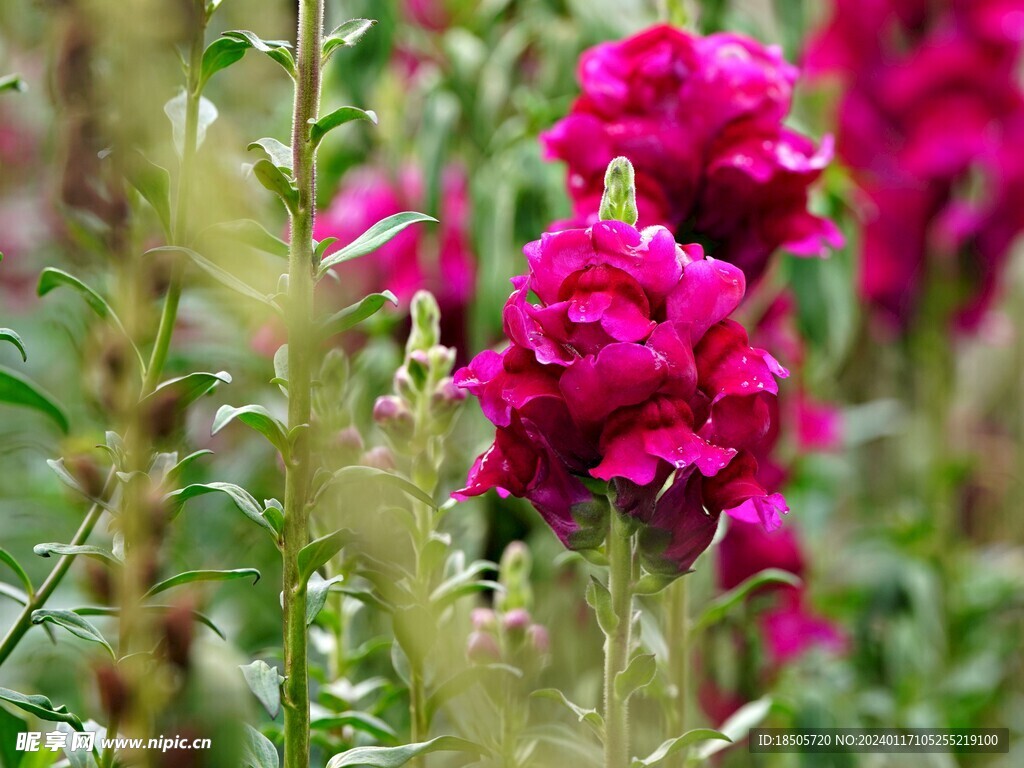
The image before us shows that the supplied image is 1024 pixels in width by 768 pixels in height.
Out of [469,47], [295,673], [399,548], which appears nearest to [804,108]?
[469,47]

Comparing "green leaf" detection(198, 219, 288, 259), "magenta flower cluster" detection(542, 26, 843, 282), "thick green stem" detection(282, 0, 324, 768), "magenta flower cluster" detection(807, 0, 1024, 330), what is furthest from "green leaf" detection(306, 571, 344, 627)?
"magenta flower cluster" detection(807, 0, 1024, 330)

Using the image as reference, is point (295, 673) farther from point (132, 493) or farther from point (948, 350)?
point (948, 350)

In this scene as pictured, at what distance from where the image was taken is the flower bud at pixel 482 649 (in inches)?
18.9

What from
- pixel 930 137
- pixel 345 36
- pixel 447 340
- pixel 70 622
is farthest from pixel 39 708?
pixel 930 137

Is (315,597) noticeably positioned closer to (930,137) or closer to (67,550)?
(67,550)

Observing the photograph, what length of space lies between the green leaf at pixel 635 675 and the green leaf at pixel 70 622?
16 centimetres

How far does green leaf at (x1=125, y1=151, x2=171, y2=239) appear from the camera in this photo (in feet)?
1.31

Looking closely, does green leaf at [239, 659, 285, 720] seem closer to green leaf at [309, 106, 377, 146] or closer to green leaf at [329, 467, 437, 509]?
green leaf at [329, 467, 437, 509]

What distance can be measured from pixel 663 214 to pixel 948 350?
65cm

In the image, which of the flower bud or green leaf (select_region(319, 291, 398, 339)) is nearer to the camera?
green leaf (select_region(319, 291, 398, 339))

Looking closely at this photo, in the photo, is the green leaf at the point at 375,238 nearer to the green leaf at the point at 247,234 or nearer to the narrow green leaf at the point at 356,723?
the green leaf at the point at 247,234

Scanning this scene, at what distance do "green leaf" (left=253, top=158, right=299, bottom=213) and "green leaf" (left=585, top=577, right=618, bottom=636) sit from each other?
6.0 inches

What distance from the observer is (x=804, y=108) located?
1092mm

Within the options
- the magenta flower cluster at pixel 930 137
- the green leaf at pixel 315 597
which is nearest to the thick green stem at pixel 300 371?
the green leaf at pixel 315 597
